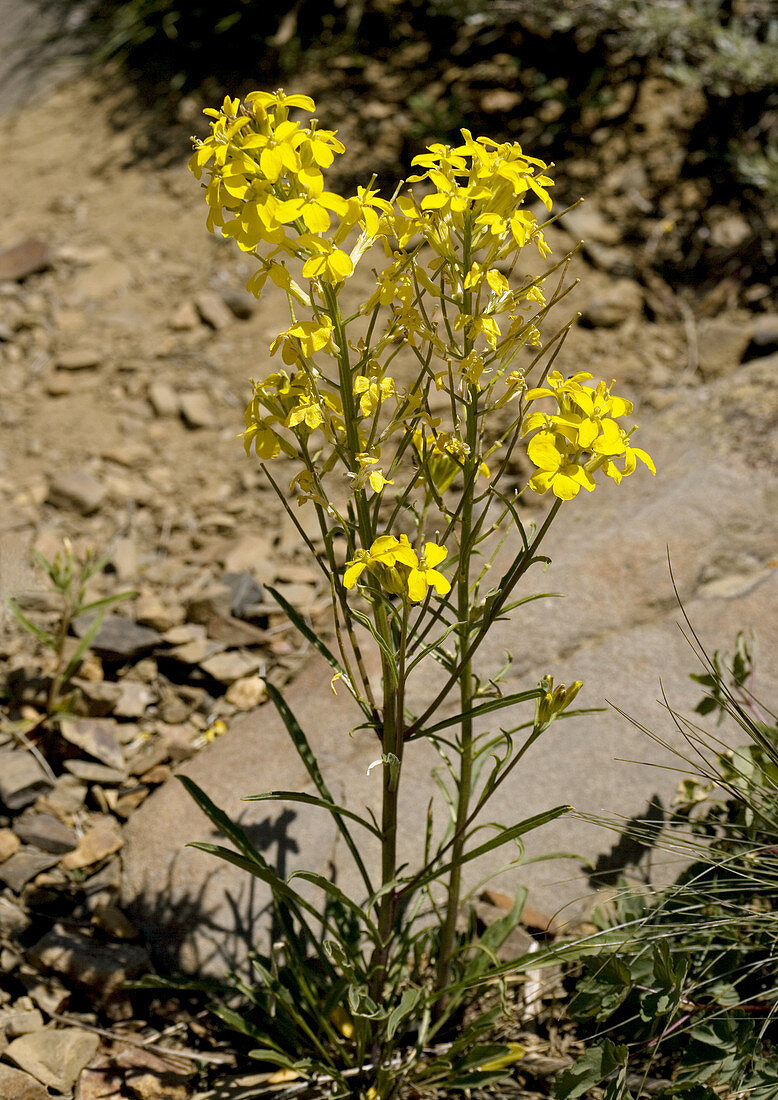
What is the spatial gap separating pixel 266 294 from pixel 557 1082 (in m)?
2.86

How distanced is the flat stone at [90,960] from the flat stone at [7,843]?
245 millimetres

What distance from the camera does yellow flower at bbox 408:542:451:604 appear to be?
1206 mm

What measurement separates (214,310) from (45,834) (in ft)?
7.08

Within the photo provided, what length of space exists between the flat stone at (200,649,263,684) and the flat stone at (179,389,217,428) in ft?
3.46

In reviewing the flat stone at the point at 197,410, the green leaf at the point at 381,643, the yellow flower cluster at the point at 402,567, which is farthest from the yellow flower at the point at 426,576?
the flat stone at the point at 197,410

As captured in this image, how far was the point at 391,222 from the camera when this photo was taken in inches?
50.9

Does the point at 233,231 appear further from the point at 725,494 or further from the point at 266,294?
the point at 266,294

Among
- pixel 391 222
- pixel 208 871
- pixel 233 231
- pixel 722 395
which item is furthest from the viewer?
pixel 722 395

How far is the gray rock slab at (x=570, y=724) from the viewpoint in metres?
2.04

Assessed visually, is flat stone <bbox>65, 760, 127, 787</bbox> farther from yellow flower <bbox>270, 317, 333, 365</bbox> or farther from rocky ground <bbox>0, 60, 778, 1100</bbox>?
yellow flower <bbox>270, 317, 333, 365</bbox>

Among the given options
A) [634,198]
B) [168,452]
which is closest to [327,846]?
[168,452]

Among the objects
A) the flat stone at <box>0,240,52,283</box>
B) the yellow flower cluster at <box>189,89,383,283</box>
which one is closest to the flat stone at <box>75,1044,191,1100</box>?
the yellow flower cluster at <box>189,89,383,283</box>

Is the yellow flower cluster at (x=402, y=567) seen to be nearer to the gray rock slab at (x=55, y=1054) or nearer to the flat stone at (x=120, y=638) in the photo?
the gray rock slab at (x=55, y=1054)

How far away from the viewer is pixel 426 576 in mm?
1220
